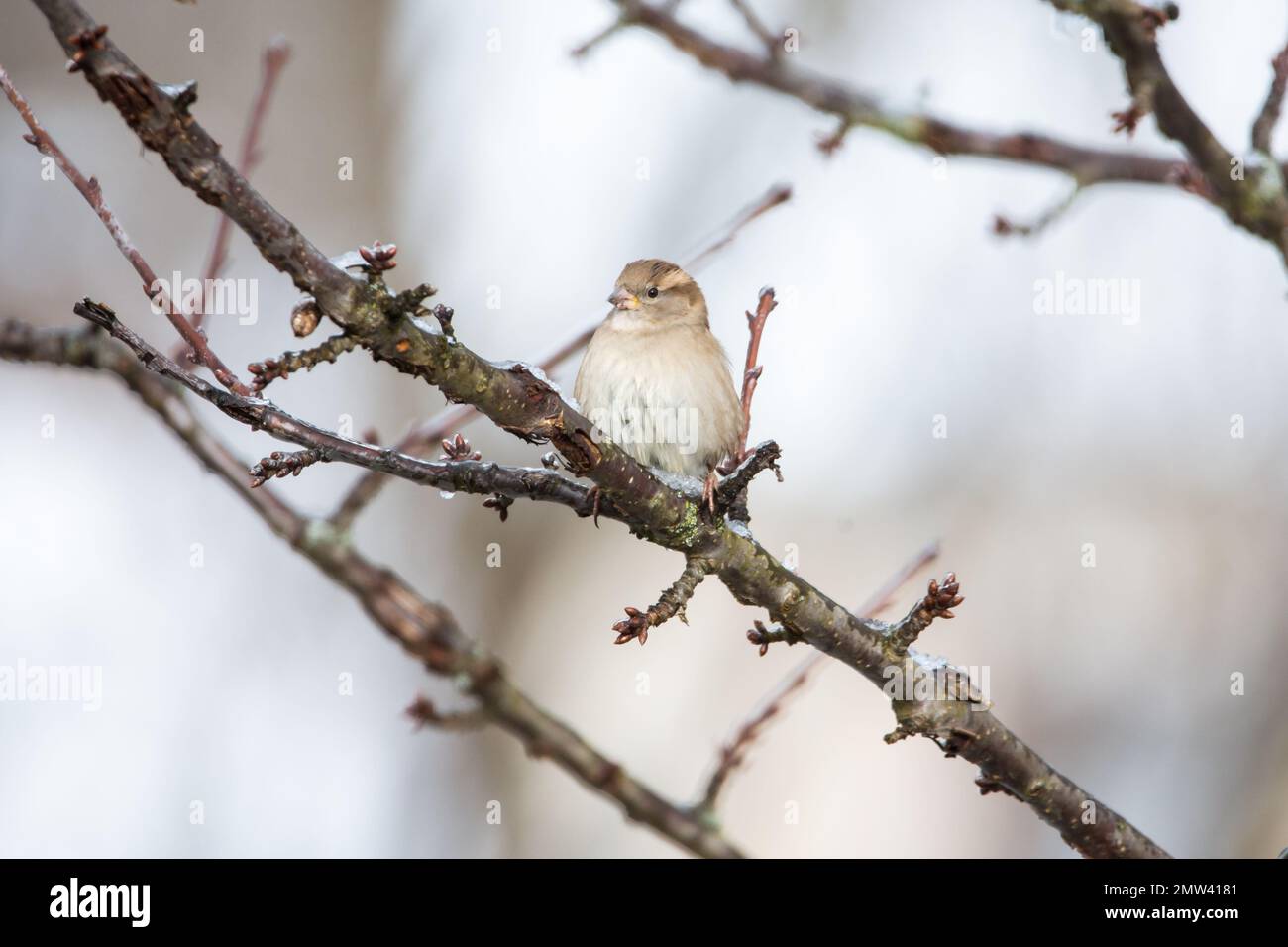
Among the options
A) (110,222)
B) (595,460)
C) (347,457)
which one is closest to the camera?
(110,222)

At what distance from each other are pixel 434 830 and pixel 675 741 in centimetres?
173

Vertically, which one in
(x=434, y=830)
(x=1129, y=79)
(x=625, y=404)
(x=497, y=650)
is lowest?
(x=434, y=830)

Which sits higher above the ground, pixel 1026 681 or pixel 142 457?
pixel 142 457

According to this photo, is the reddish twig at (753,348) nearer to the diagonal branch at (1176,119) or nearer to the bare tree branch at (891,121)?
the diagonal branch at (1176,119)

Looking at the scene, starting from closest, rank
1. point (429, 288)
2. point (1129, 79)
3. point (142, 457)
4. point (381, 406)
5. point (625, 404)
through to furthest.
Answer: point (429, 288)
point (1129, 79)
point (625, 404)
point (142, 457)
point (381, 406)

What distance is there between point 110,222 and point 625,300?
120 inches

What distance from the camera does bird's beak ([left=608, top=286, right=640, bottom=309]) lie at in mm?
4699

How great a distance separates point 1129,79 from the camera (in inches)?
125

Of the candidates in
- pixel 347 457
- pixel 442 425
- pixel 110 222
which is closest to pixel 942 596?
pixel 347 457

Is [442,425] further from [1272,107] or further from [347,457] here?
[1272,107]

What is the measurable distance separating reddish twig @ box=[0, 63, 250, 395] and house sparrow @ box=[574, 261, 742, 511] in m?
2.15

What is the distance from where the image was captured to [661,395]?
4.18m
